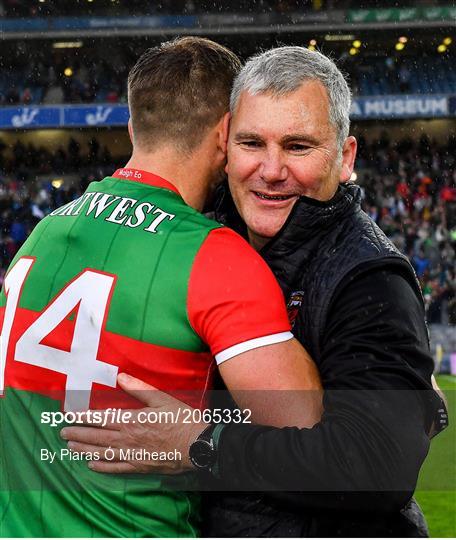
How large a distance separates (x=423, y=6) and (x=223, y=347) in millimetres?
24808

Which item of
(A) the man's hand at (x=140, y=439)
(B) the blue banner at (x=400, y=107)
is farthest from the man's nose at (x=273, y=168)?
(B) the blue banner at (x=400, y=107)

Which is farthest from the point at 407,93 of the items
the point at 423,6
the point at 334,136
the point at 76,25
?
the point at 334,136

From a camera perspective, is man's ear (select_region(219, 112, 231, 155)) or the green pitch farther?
the green pitch

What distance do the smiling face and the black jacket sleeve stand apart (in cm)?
37

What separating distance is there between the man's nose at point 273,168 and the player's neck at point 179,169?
15cm

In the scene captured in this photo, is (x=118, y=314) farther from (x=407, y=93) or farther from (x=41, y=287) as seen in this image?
(x=407, y=93)

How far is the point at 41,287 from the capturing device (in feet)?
6.55

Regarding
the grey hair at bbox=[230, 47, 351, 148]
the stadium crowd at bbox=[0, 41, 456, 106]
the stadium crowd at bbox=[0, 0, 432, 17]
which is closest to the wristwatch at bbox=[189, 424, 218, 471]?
the grey hair at bbox=[230, 47, 351, 148]

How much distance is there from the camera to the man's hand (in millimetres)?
1946

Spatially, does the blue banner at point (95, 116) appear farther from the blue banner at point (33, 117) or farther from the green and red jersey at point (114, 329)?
the green and red jersey at point (114, 329)

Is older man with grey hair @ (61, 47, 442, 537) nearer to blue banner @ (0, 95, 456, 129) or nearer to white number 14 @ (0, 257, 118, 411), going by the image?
white number 14 @ (0, 257, 118, 411)

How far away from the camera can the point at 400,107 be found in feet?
77.9

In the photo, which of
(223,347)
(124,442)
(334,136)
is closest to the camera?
(223,347)

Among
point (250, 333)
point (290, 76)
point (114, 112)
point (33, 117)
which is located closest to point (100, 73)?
point (114, 112)
